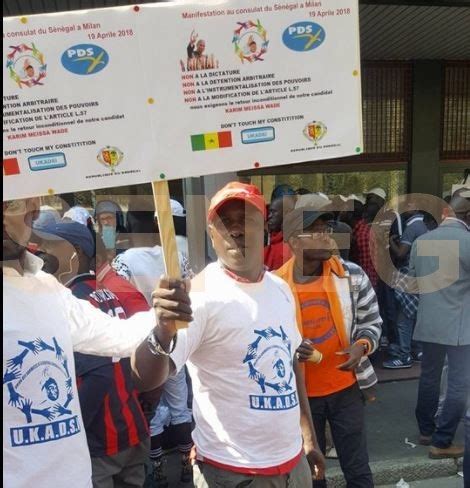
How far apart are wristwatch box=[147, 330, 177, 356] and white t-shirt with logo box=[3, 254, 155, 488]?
26cm

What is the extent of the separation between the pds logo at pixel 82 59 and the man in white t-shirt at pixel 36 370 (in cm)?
45

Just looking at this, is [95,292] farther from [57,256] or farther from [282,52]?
[282,52]

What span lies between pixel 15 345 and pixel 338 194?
20.2ft

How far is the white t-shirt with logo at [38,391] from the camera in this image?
1.67m

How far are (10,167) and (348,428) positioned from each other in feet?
7.80

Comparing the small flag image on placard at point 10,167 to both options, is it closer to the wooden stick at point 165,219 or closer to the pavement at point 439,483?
the wooden stick at point 165,219

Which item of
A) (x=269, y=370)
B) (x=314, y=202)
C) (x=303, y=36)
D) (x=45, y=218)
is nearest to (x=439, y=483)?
(x=314, y=202)

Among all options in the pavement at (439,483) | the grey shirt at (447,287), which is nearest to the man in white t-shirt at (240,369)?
the pavement at (439,483)

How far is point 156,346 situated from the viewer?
5.98ft

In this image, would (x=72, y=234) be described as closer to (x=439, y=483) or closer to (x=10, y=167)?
(x=10, y=167)

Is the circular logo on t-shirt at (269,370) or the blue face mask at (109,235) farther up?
the blue face mask at (109,235)

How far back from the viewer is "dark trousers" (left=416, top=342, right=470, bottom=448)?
4109 millimetres

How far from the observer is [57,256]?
279 centimetres

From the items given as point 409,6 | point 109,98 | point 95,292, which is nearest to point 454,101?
point 409,6
